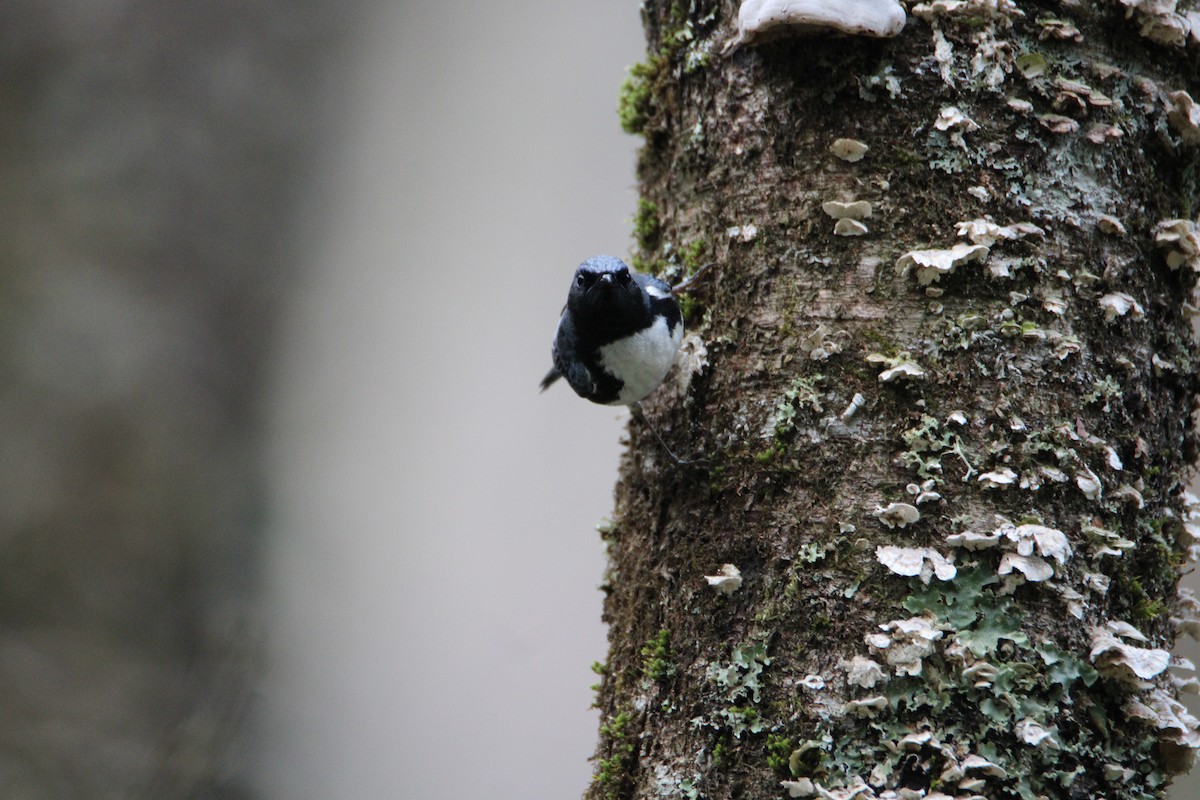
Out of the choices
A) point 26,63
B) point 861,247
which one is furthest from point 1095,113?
point 26,63

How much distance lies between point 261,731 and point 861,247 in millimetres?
3974

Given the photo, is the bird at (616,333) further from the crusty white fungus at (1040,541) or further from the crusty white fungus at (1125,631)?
the crusty white fungus at (1125,631)

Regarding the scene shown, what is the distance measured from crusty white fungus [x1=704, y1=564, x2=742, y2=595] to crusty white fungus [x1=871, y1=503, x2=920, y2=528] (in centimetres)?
37

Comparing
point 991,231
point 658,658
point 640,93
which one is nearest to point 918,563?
point 658,658

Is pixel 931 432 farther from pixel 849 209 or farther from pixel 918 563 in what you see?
pixel 849 209

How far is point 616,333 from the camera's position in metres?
2.60

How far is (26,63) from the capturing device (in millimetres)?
3752

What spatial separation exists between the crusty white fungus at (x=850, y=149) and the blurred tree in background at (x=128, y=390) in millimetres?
3093

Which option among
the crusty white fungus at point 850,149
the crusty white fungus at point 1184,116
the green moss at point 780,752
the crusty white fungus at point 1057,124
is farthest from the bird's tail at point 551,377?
the crusty white fungus at point 1184,116

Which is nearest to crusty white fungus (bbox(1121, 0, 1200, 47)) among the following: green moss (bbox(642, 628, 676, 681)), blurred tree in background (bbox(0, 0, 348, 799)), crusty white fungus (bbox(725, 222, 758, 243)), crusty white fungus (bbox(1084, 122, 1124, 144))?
crusty white fungus (bbox(1084, 122, 1124, 144))

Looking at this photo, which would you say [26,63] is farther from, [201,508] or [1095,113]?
[1095,113]

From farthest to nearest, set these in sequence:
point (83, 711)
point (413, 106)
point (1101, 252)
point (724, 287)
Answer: point (413, 106), point (83, 711), point (724, 287), point (1101, 252)

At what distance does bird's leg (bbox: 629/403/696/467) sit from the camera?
7.32 feet

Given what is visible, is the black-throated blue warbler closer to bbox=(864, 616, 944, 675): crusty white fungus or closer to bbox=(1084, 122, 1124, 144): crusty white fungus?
bbox=(864, 616, 944, 675): crusty white fungus
